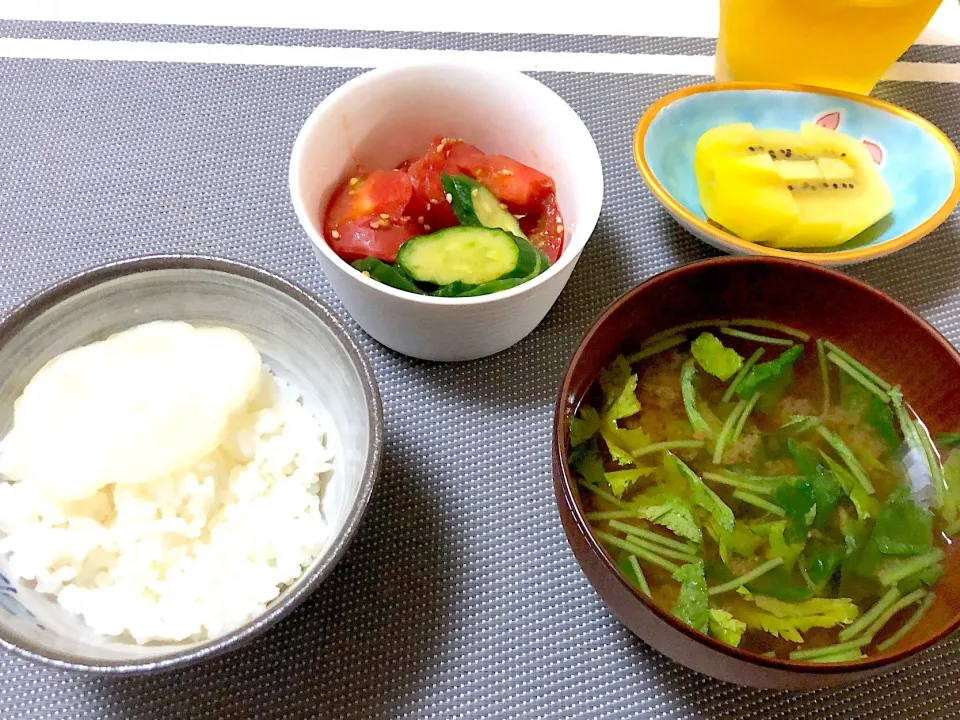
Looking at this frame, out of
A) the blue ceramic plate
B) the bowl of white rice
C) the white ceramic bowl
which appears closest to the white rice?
the bowl of white rice

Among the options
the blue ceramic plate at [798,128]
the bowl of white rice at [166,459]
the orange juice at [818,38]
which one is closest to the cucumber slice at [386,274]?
the bowl of white rice at [166,459]

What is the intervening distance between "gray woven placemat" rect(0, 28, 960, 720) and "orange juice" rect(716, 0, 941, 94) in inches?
5.2

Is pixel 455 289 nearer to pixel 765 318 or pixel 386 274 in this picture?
pixel 386 274

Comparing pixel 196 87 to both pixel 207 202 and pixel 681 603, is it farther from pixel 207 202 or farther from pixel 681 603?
pixel 681 603

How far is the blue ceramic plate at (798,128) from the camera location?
1033mm

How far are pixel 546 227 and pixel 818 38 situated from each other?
19.8 inches

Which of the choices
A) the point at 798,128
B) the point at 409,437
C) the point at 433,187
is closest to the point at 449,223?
the point at 433,187

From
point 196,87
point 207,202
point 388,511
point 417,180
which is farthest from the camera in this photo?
point 196,87

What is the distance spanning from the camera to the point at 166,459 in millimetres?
747

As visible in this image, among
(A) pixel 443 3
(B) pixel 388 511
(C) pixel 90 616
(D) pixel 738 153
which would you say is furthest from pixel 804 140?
(C) pixel 90 616

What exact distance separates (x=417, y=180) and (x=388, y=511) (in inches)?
17.0

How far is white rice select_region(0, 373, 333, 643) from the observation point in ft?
2.34

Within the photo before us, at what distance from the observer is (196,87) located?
4.02 feet

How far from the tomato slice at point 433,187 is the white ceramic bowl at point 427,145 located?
0.06m
